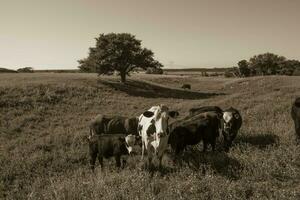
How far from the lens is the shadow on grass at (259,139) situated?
1313cm

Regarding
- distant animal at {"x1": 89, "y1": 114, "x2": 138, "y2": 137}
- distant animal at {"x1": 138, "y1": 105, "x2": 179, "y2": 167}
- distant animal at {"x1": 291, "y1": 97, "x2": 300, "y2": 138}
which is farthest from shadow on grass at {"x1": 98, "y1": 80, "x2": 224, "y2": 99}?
distant animal at {"x1": 138, "y1": 105, "x2": 179, "y2": 167}

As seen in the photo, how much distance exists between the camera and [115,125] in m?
15.9

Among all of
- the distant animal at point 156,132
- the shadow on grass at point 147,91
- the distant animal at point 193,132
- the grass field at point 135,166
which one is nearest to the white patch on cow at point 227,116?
the distant animal at point 193,132

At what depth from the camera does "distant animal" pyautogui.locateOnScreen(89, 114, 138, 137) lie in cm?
1541

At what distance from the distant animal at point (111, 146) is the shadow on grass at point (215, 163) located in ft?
6.33

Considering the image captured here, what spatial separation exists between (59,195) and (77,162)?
5732mm

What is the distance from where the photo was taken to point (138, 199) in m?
7.65

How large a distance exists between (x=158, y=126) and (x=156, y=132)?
0.25 metres

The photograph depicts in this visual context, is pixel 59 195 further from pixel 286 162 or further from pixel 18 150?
pixel 18 150

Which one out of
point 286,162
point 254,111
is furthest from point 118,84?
point 286,162

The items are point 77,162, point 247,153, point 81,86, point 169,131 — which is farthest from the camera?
point 81,86

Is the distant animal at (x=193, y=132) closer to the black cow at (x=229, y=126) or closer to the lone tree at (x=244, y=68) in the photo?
the black cow at (x=229, y=126)

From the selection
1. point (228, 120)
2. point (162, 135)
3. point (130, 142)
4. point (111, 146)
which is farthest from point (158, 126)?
point (228, 120)

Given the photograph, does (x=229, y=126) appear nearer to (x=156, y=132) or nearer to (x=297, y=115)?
(x=297, y=115)
